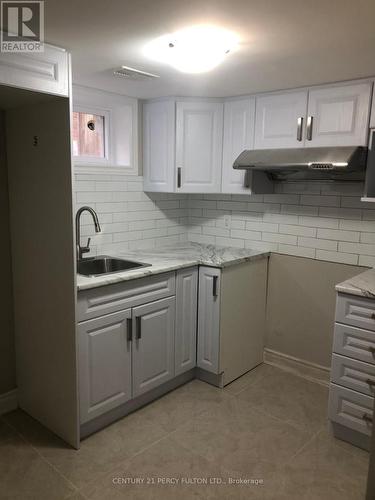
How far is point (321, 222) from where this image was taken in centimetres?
297

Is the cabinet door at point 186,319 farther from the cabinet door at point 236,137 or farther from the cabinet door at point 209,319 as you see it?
the cabinet door at point 236,137

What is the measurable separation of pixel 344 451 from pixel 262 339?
1.16m

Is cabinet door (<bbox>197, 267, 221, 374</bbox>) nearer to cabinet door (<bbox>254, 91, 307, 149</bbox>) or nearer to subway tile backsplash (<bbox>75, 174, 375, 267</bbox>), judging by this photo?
subway tile backsplash (<bbox>75, 174, 375, 267</bbox>)

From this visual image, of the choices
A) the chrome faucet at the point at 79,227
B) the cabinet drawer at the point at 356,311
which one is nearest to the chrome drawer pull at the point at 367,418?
the cabinet drawer at the point at 356,311

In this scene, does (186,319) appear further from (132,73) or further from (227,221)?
(132,73)

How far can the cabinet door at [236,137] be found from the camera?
299cm

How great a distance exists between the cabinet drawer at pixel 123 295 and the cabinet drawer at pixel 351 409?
1.23 m

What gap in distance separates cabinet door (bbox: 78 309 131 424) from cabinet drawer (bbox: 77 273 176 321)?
5cm

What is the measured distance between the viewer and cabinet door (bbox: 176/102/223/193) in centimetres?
309

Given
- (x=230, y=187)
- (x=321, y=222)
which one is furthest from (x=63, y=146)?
(x=321, y=222)

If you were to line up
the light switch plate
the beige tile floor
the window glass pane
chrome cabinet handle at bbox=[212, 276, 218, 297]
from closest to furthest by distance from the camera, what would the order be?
the beige tile floor < chrome cabinet handle at bbox=[212, 276, 218, 297] < the window glass pane < the light switch plate

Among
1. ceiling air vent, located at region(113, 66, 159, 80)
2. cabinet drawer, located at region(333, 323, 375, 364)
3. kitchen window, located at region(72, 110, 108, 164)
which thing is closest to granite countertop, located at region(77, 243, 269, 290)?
kitchen window, located at region(72, 110, 108, 164)

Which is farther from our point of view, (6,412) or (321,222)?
(321,222)

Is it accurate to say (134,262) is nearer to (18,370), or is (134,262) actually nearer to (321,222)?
(18,370)
